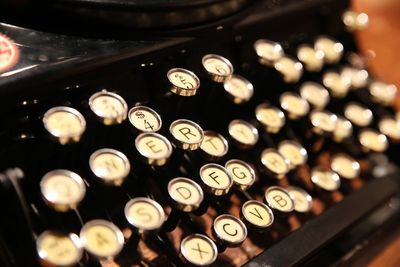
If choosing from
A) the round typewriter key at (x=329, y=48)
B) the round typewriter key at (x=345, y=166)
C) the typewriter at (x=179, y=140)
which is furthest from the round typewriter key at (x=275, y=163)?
the round typewriter key at (x=329, y=48)

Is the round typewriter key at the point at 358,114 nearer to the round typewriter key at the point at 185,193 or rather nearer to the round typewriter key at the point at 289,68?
the round typewriter key at the point at 289,68

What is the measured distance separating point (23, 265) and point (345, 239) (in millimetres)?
770

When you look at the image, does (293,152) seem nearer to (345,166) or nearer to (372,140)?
(345,166)

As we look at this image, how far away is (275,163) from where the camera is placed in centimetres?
132

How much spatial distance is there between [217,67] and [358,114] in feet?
1.97

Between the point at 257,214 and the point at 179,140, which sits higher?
the point at 179,140

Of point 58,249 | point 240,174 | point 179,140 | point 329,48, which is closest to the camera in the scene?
point 58,249

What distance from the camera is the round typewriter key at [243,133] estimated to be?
1.29m

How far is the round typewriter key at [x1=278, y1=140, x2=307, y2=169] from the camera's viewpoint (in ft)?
4.57

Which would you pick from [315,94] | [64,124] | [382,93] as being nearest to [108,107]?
[64,124]

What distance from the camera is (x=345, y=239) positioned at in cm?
132

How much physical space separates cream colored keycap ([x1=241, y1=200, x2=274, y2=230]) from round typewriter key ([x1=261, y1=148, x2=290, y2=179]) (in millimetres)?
112

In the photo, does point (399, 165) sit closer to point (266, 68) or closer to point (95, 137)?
point (266, 68)

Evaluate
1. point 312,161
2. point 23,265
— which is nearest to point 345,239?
point 312,161
